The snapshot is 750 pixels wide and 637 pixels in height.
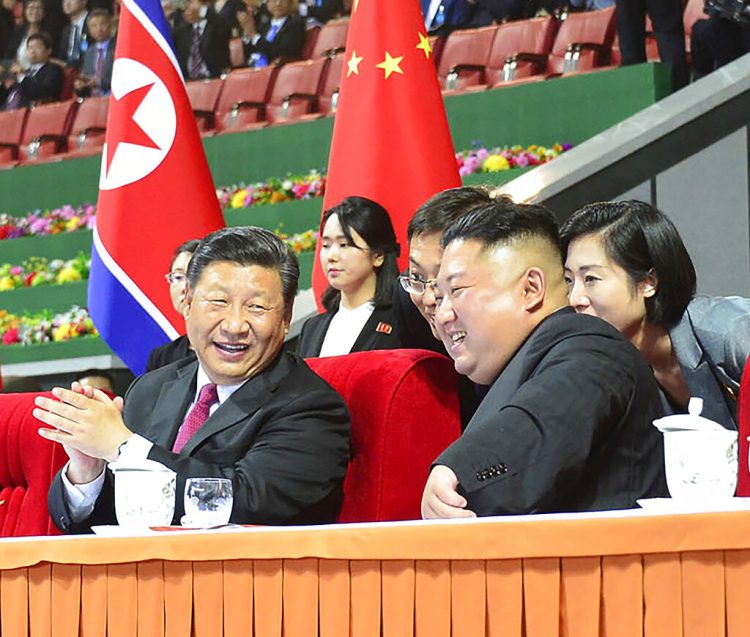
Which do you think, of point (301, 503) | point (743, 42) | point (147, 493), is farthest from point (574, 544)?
point (743, 42)

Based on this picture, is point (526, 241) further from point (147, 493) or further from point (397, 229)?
point (397, 229)

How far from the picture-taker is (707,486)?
175 centimetres

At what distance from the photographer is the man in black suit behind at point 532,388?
6.52 ft

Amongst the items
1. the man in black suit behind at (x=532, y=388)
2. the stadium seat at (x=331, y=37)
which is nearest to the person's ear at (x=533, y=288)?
the man in black suit behind at (x=532, y=388)

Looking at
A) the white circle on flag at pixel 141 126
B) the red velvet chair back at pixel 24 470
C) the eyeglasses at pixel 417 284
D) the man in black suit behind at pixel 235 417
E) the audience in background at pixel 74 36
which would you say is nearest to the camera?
the man in black suit behind at pixel 235 417

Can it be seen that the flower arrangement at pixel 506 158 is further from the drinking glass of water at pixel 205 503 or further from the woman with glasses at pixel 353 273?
the drinking glass of water at pixel 205 503

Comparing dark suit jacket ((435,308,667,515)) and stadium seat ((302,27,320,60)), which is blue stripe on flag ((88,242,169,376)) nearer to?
dark suit jacket ((435,308,667,515))

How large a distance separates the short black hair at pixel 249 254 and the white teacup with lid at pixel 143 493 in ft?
2.46

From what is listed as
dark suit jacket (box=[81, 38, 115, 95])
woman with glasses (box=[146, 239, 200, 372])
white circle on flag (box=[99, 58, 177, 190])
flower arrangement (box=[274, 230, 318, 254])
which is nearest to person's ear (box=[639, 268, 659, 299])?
woman with glasses (box=[146, 239, 200, 372])

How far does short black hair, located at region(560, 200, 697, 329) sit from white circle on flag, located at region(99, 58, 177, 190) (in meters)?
2.87

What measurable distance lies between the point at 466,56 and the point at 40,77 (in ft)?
11.9

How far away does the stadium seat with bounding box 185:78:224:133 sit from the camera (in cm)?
934

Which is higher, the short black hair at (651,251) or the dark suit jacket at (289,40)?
the dark suit jacket at (289,40)

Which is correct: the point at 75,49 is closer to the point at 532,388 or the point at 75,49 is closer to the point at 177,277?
the point at 177,277
